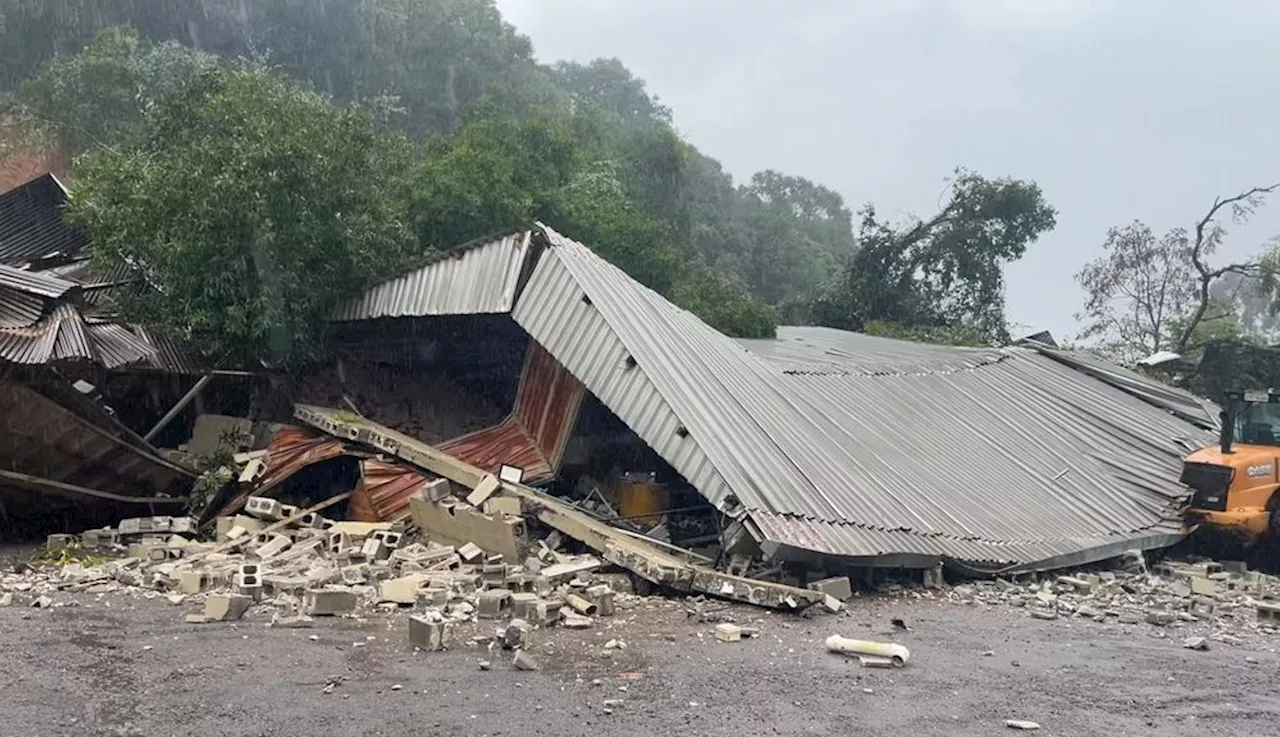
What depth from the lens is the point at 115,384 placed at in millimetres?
13836

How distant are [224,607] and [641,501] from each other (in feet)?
15.5

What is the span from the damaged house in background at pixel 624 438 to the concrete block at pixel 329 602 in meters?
1.79

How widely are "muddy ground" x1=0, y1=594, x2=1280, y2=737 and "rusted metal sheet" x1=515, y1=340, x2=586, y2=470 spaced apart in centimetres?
349

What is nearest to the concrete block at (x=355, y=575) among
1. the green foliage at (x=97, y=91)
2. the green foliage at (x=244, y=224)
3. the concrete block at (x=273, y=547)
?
the concrete block at (x=273, y=547)

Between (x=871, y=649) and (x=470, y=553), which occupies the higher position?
(x=470, y=553)

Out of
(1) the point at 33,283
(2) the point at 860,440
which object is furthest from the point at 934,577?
(1) the point at 33,283

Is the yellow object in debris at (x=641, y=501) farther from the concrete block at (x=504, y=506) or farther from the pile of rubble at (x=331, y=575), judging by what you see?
the concrete block at (x=504, y=506)

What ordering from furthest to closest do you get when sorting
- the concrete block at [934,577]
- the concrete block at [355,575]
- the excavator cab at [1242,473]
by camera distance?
the excavator cab at [1242,473] < the concrete block at [934,577] < the concrete block at [355,575]

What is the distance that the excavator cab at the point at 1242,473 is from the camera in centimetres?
1283

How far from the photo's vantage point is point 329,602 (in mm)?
8562

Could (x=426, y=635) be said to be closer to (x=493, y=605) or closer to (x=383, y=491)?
(x=493, y=605)

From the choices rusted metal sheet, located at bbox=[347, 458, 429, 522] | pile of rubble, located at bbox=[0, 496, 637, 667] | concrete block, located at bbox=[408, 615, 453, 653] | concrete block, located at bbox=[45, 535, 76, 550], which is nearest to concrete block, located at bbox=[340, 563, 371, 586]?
pile of rubble, located at bbox=[0, 496, 637, 667]

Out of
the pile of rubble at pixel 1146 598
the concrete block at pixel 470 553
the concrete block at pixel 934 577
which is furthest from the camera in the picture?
the concrete block at pixel 934 577

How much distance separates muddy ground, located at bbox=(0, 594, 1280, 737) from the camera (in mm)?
6062
